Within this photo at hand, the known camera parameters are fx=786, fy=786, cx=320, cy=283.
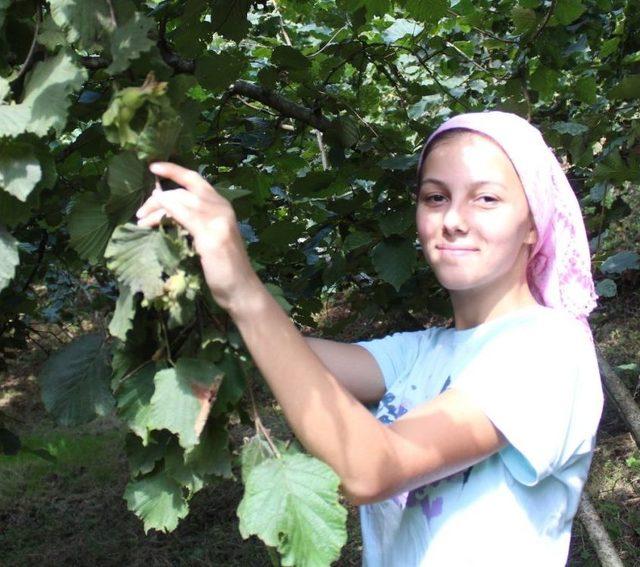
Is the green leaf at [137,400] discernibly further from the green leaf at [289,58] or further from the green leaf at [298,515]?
the green leaf at [289,58]

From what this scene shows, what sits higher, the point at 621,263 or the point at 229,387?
the point at 229,387

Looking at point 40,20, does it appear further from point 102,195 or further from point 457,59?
point 457,59

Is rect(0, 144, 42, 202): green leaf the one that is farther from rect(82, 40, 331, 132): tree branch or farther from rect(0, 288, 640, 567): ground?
rect(0, 288, 640, 567): ground

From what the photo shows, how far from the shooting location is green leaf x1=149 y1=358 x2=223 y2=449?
3.19 ft

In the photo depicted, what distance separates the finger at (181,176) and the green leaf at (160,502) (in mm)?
399

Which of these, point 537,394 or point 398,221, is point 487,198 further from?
point 398,221

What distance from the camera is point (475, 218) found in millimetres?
1380

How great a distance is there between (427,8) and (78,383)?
4.77 feet

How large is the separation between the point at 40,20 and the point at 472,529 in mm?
1038

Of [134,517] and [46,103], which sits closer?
[46,103]

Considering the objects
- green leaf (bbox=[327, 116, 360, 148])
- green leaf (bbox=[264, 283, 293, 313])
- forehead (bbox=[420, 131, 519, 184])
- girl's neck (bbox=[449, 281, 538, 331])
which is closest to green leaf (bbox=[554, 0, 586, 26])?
green leaf (bbox=[327, 116, 360, 148])

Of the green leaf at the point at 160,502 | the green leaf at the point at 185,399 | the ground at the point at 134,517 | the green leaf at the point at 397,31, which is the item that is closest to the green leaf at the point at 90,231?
the green leaf at the point at 185,399

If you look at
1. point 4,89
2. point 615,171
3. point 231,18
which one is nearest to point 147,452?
A: point 4,89

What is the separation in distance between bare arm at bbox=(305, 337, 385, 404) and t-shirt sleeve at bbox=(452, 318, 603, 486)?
323mm
